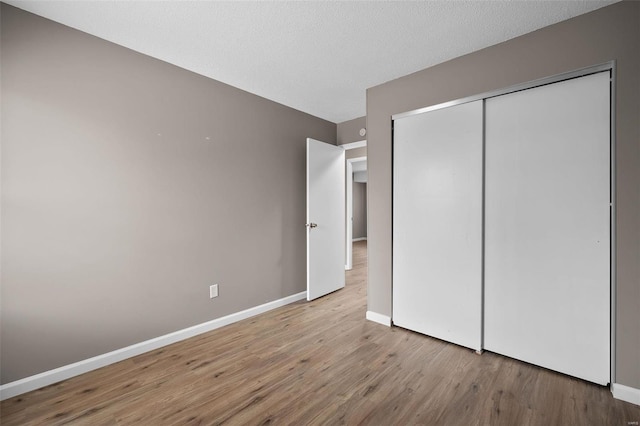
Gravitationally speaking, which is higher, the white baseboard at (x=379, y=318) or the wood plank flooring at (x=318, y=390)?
the white baseboard at (x=379, y=318)

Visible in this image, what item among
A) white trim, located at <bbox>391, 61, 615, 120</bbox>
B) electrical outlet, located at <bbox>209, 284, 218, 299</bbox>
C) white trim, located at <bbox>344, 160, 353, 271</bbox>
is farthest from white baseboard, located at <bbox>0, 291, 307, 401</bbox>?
white trim, located at <bbox>391, 61, 615, 120</bbox>

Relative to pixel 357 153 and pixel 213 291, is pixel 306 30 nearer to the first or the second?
pixel 213 291

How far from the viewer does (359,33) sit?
2139mm

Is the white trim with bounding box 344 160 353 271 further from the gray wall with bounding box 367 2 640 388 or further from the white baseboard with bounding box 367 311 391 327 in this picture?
the gray wall with bounding box 367 2 640 388

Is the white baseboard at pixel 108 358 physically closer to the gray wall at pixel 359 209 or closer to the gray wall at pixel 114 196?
the gray wall at pixel 114 196

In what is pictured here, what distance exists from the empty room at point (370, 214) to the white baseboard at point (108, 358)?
1 centimetres

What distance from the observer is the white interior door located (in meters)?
3.62

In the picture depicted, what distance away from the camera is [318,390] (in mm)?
1895

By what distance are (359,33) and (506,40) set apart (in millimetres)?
1184

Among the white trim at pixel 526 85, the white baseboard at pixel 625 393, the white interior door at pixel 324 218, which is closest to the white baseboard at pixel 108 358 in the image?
the white interior door at pixel 324 218

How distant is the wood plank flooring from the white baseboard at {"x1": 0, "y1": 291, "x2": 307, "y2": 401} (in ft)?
0.16

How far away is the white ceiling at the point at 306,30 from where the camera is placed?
6.08 feet

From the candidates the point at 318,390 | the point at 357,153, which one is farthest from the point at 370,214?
the point at 357,153

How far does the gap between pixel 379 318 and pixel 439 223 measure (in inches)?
47.5
